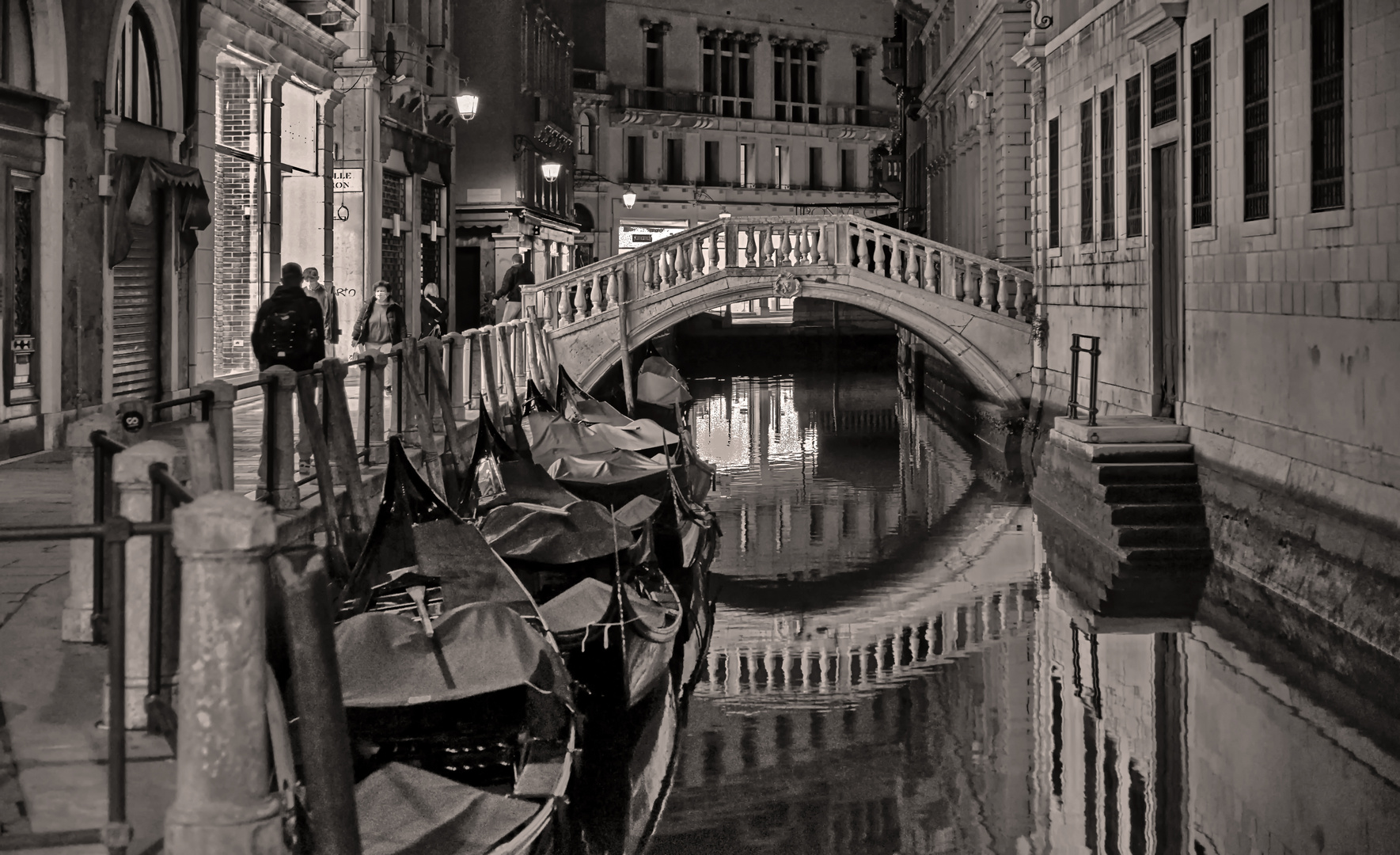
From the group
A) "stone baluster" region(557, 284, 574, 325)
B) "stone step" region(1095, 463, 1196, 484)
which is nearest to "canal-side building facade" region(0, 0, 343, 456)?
"stone baluster" region(557, 284, 574, 325)

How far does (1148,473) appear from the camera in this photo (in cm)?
1237

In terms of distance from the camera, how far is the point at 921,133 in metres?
38.8

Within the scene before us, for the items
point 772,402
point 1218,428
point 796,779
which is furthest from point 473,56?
point 796,779

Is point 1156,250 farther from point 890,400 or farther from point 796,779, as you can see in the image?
point 890,400

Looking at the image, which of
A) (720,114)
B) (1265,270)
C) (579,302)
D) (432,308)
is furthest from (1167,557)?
(720,114)

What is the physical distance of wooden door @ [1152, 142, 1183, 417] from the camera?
46.0ft

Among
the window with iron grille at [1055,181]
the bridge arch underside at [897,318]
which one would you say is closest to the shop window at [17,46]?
the bridge arch underside at [897,318]

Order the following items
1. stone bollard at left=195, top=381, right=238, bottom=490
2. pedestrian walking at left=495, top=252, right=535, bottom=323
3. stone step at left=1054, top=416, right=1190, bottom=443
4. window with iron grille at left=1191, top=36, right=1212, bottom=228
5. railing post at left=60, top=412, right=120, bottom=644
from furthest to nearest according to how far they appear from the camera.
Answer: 1. pedestrian walking at left=495, top=252, right=535, bottom=323
2. window with iron grille at left=1191, top=36, right=1212, bottom=228
3. stone step at left=1054, top=416, right=1190, bottom=443
4. stone bollard at left=195, top=381, right=238, bottom=490
5. railing post at left=60, top=412, right=120, bottom=644

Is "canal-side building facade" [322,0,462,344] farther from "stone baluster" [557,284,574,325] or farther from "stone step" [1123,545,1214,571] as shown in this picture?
"stone step" [1123,545,1214,571]

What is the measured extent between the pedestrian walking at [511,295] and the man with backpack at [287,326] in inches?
266

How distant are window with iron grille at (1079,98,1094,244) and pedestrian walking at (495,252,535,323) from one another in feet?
22.4

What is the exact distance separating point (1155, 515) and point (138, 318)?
883cm

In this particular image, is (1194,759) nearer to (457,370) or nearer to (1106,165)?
(457,370)

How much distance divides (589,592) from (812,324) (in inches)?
1375
